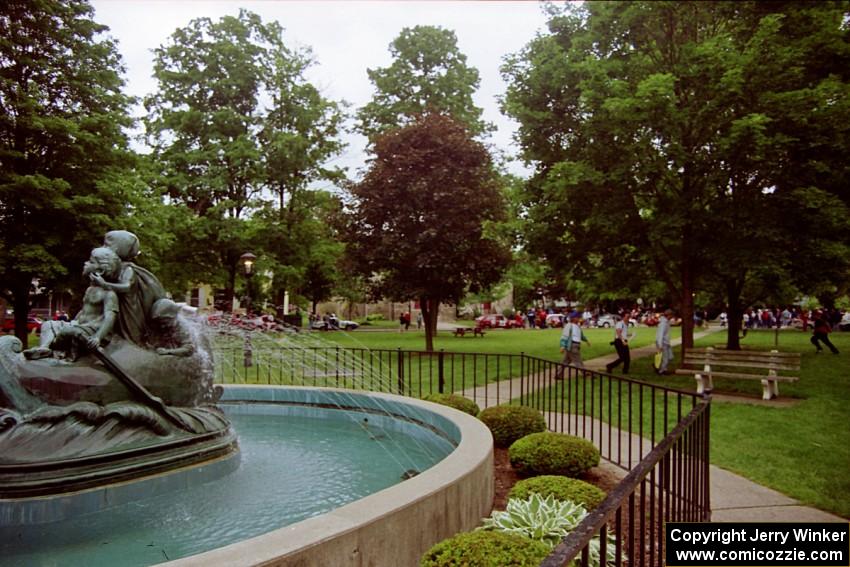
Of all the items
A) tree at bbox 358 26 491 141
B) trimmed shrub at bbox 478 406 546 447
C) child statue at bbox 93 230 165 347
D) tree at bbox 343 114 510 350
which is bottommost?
trimmed shrub at bbox 478 406 546 447

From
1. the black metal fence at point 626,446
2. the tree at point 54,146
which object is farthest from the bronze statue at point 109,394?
the tree at point 54,146

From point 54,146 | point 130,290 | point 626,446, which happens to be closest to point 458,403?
point 626,446

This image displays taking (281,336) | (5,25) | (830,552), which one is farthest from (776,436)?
(5,25)

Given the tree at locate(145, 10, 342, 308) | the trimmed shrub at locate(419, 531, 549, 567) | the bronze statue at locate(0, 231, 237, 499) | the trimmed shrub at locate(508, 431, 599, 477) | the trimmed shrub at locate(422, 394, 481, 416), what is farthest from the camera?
the tree at locate(145, 10, 342, 308)

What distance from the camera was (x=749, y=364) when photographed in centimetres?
1444

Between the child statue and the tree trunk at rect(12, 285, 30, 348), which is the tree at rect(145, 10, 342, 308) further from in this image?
the child statue

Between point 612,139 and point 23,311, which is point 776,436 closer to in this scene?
point 612,139

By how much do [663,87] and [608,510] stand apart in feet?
43.4

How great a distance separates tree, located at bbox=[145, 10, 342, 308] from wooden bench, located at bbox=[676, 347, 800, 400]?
775 inches

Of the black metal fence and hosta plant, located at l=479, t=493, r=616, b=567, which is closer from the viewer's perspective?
the black metal fence

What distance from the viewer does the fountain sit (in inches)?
154

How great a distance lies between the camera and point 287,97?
30.3 meters

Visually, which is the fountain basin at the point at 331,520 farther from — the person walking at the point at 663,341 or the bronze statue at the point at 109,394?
the person walking at the point at 663,341

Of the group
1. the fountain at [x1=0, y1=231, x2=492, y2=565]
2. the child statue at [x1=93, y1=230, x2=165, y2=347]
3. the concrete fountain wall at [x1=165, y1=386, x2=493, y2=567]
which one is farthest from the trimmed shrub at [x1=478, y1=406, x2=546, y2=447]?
the child statue at [x1=93, y1=230, x2=165, y2=347]
